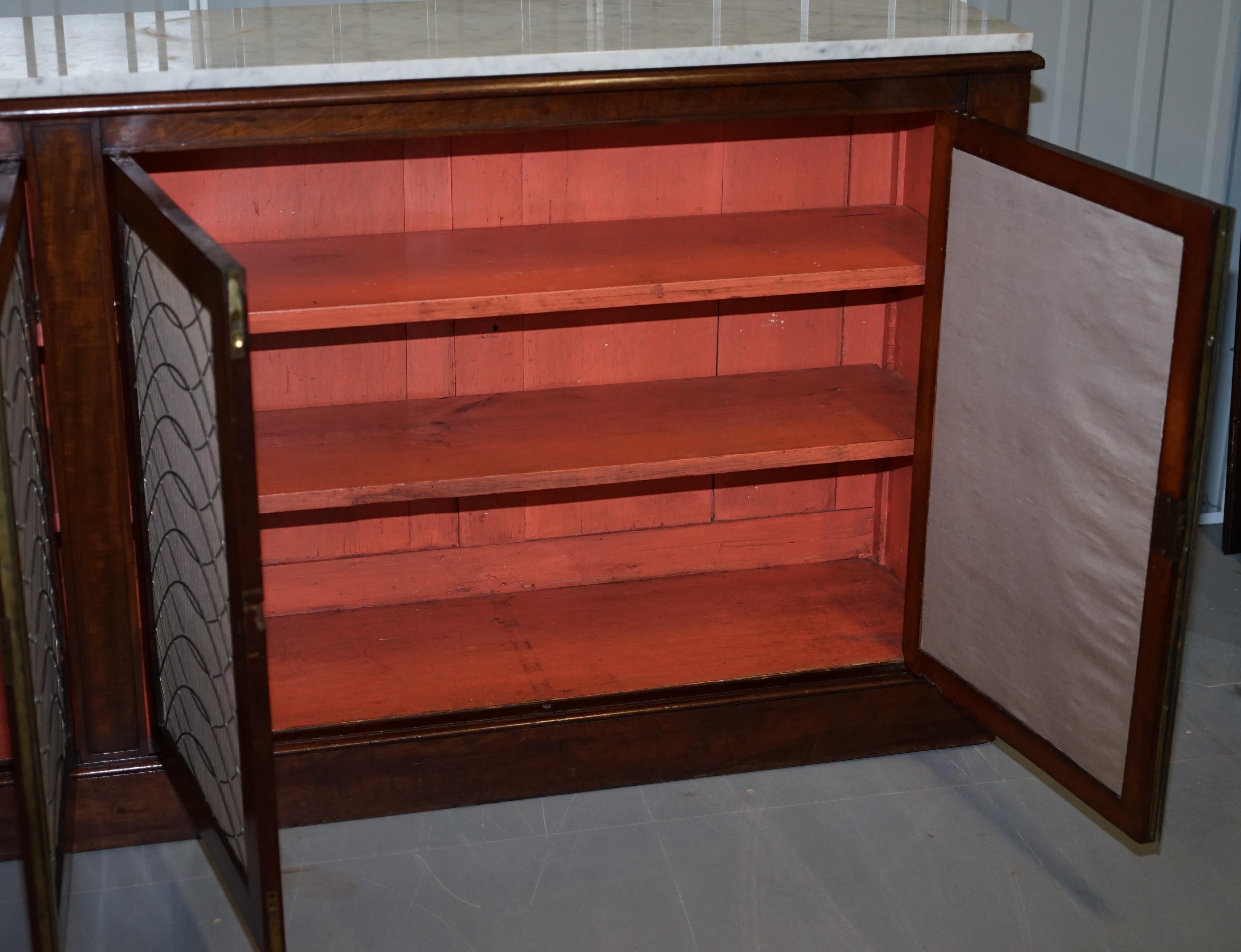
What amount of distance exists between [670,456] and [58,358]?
0.98m

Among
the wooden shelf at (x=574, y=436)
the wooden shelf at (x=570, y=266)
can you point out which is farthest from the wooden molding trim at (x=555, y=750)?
the wooden shelf at (x=570, y=266)

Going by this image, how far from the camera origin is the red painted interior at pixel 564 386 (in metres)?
2.65

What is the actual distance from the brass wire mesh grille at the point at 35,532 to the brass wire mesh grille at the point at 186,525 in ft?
0.49

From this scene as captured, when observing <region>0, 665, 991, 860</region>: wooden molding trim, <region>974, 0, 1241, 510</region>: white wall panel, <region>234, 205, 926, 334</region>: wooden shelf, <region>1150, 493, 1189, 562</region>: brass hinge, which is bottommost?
<region>0, 665, 991, 860</region>: wooden molding trim

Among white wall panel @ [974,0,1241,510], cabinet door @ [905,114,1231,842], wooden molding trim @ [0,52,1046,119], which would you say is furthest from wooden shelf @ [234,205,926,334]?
white wall panel @ [974,0,1241,510]

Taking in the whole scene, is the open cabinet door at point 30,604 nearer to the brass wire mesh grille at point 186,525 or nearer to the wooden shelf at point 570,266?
the brass wire mesh grille at point 186,525

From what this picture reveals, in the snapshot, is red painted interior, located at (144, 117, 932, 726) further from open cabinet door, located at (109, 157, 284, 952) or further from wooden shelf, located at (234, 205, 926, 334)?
open cabinet door, located at (109, 157, 284, 952)

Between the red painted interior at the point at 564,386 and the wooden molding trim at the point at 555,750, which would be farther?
the red painted interior at the point at 564,386

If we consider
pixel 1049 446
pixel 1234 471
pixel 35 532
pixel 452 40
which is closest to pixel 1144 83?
pixel 1234 471

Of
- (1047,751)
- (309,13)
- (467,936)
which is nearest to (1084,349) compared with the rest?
(1047,751)

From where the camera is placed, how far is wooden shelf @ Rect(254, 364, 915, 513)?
8.06 feet

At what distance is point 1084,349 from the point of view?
2.15m

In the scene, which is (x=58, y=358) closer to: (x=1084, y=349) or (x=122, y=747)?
(x=122, y=747)

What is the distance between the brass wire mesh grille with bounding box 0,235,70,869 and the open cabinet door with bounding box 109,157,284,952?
5.8 inches
